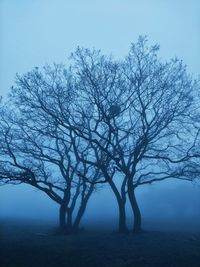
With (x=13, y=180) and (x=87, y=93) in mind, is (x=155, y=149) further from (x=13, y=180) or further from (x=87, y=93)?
(x=13, y=180)

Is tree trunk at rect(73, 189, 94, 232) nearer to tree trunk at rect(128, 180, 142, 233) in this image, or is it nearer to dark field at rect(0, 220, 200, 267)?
tree trunk at rect(128, 180, 142, 233)

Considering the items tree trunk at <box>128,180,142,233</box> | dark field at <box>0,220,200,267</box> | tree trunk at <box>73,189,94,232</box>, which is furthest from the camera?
tree trunk at <box>73,189,94,232</box>

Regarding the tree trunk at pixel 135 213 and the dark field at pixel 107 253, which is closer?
the dark field at pixel 107 253

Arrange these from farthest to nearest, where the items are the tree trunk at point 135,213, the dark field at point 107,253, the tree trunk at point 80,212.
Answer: the tree trunk at point 80,212 → the tree trunk at point 135,213 → the dark field at point 107,253

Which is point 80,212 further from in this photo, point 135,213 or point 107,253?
point 107,253

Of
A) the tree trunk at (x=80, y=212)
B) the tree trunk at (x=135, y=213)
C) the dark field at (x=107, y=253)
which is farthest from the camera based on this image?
the tree trunk at (x=80, y=212)

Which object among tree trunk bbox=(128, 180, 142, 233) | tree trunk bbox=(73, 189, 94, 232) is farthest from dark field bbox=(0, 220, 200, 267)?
tree trunk bbox=(73, 189, 94, 232)

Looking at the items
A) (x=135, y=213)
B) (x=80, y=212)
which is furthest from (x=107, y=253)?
(x=80, y=212)

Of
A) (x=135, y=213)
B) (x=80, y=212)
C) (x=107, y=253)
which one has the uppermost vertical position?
(x=80, y=212)

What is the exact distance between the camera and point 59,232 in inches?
1045

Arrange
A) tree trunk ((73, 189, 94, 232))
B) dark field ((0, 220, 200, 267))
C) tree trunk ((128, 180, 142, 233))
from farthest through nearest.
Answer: tree trunk ((73, 189, 94, 232)) → tree trunk ((128, 180, 142, 233)) → dark field ((0, 220, 200, 267))

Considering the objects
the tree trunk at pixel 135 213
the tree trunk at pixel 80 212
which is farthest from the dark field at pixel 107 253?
the tree trunk at pixel 80 212

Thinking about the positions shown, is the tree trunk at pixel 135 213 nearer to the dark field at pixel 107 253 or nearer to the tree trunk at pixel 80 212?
the dark field at pixel 107 253

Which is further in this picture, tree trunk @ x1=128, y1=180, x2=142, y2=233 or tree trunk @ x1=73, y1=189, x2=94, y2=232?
tree trunk @ x1=73, y1=189, x2=94, y2=232
